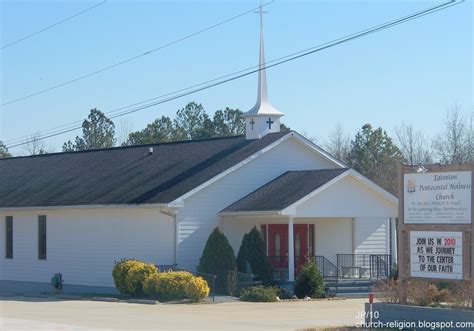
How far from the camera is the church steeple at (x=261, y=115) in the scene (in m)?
40.1

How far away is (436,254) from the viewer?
73.0 feet

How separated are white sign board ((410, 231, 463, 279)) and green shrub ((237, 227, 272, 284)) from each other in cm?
1227

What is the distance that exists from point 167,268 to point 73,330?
471 inches

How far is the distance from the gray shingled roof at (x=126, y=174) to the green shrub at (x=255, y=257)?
2.71 meters

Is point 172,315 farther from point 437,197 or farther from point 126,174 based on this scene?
point 126,174

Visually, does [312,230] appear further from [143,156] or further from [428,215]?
[428,215]

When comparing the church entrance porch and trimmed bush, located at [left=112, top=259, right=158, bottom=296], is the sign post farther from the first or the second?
the church entrance porch

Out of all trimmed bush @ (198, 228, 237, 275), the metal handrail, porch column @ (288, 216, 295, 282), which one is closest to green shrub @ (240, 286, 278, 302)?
trimmed bush @ (198, 228, 237, 275)

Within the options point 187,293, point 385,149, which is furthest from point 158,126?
point 187,293

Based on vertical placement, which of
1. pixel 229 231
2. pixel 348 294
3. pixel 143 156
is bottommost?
pixel 348 294

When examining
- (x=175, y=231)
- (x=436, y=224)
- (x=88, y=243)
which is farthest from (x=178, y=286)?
(x=436, y=224)

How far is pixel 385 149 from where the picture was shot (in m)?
68.7

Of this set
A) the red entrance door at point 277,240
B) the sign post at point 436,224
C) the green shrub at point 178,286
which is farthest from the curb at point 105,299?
the sign post at point 436,224

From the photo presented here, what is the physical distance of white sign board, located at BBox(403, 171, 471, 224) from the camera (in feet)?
71.3
